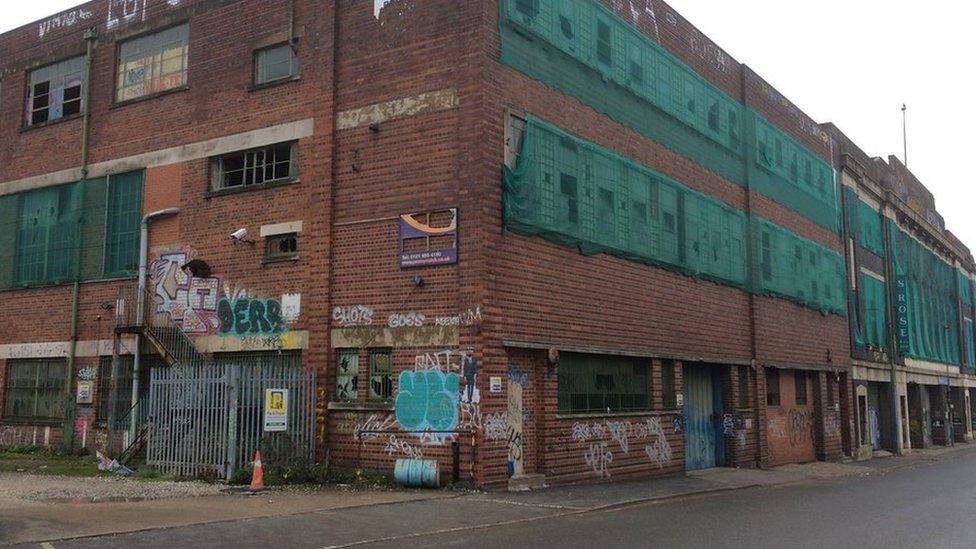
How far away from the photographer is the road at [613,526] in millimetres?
10578

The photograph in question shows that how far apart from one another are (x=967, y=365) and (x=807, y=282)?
2828 centimetres

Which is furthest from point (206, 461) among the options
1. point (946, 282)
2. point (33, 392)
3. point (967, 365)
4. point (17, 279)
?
point (967, 365)

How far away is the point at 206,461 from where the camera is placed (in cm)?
1683

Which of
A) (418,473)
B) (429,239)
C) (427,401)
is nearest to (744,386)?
(427,401)

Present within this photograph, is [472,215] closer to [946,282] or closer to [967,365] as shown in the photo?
[946,282]

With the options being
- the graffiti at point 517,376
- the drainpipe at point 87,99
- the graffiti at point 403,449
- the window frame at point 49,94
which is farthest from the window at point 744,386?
the window frame at point 49,94

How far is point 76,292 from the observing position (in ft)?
72.6

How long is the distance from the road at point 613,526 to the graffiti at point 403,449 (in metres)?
1.71

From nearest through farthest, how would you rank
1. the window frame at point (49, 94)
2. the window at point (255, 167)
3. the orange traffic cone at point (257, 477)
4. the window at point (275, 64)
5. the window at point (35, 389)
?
the orange traffic cone at point (257, 477), the window at point (255, 167), the window at point (275, 64), the window at point (35, 389), the window frame at point (49, 94)

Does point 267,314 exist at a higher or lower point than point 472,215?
lower

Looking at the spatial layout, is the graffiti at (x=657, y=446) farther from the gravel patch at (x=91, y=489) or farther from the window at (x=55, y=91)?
the window at (x=55, y=91)

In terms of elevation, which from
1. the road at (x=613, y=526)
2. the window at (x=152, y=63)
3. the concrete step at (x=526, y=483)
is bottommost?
the road at (x=613, y=526)

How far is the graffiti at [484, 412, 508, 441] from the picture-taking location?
15633 mm

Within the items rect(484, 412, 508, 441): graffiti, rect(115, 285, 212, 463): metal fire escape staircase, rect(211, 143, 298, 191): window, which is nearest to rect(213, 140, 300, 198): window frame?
rect(211, 143, 298, 191): window
